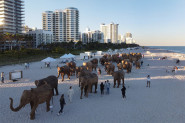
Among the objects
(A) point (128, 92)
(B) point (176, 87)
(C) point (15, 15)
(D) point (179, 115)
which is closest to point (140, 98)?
(A) point (128, 92)

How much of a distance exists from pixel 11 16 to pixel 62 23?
55066 millimetres

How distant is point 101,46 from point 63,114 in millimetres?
94928

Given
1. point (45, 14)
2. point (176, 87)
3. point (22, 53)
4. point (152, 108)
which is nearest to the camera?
point (152, 108)

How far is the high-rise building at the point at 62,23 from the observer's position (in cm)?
13112

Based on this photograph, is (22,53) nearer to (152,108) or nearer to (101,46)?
(152,108)

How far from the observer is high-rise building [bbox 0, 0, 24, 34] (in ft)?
249

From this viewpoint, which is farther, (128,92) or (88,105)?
(128,92)

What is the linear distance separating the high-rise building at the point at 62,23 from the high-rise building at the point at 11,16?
43.8 metres

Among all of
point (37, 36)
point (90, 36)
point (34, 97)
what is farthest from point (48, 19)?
point (34, 97)

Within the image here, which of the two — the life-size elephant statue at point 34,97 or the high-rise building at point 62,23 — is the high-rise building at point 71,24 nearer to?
the high-rise building at point 62,23

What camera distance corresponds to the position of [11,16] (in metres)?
80.5

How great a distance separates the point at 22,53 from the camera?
143ft

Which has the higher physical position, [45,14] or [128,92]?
[45,14]

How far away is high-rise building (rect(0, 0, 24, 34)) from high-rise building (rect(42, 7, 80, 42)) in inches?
1725
